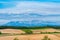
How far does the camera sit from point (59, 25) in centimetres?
294

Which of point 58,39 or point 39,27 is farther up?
point 39,27

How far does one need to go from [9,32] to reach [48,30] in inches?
26.5

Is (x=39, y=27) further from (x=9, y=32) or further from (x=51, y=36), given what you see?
(x=9, y=32)

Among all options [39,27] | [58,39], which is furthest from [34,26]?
[58,39]

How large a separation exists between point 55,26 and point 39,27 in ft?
0.91

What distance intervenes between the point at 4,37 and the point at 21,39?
281 mm

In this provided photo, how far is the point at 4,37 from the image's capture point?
2770mm

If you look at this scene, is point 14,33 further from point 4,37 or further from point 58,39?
point 58,39

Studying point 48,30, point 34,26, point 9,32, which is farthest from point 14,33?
point 48,30

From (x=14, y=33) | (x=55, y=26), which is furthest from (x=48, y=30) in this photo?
(x=14, y=33)

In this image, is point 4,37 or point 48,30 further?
point 48,30

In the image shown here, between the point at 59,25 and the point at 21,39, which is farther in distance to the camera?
the point at 59,25

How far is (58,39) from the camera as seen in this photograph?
9.19 ft

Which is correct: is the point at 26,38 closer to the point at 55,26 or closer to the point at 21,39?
the point at 21,39
